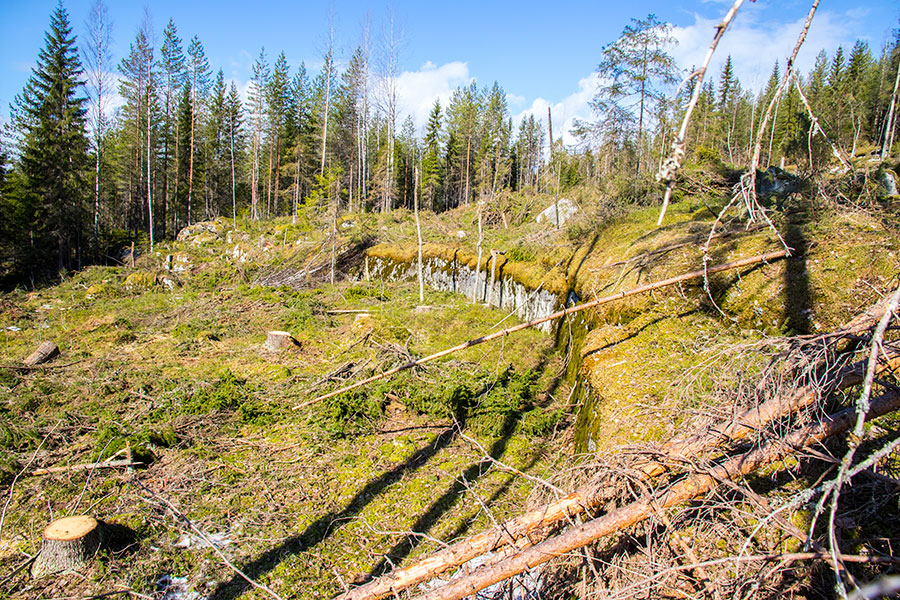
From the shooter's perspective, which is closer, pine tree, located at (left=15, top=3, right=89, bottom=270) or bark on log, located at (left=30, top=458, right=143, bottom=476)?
bark on log, located at (left=30, top=458, right=143, bottom=476)

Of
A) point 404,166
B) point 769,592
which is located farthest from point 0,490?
point 404,166

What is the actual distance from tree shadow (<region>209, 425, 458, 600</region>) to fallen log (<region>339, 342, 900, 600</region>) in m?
2.77

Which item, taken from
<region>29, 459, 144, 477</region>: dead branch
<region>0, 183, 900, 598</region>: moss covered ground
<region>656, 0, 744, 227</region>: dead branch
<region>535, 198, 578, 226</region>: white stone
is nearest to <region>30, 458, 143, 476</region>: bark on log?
<region>29, 459, 144, 477</region>: dead branch

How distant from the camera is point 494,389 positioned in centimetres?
746

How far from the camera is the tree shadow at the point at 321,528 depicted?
4.25 metres

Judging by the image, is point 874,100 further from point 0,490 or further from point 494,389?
point 0,490

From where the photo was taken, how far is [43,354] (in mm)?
9984

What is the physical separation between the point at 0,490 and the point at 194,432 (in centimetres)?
221

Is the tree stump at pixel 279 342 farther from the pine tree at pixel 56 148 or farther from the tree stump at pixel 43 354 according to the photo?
the pine tree at pixel 56 148

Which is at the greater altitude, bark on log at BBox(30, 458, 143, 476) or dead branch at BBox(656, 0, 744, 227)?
dead branch at BBox(656, 0, 744, 227)

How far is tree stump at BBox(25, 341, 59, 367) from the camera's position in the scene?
973cm

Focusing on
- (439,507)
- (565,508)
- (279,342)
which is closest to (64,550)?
(439,507)

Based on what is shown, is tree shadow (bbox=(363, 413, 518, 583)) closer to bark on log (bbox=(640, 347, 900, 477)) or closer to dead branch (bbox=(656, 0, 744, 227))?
bark on log (bbox=(640, 347, 900, 477))

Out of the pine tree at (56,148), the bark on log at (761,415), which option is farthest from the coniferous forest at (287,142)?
the bark on log at (761,415)
